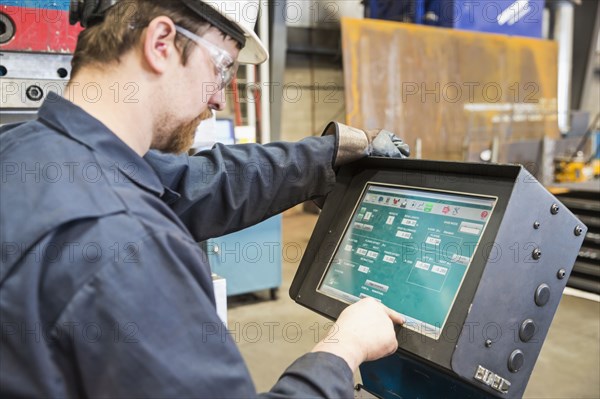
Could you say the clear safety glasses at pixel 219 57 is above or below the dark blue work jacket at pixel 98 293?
above

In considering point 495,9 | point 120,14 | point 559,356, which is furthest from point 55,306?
point 495,9

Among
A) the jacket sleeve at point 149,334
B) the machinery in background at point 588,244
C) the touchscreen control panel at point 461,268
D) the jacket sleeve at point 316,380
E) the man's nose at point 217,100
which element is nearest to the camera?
the jacket sleeve at point 149,334

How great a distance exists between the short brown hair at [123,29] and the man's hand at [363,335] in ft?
1.52

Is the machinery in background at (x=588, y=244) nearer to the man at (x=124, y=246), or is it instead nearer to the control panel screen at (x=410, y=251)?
the control panel screen at (x=410, y=251)

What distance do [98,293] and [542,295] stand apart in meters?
0.65

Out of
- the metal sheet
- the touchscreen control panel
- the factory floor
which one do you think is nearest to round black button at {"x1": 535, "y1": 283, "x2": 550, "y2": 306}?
the touchscreen control panel

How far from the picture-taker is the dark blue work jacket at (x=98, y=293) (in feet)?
1.87

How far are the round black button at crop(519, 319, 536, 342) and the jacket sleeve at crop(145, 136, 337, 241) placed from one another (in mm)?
491

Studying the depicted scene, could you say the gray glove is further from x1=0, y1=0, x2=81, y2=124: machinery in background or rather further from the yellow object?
the yellow object

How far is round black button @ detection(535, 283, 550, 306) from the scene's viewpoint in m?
0.82

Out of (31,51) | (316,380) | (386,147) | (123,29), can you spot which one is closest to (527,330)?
(316,380)

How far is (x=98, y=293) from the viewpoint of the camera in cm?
57

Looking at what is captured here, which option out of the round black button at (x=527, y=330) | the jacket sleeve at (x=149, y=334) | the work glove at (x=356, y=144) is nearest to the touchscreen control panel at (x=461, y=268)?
the round black button at (x=527, y=330)

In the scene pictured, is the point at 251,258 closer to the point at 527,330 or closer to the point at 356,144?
the point at 356,144
